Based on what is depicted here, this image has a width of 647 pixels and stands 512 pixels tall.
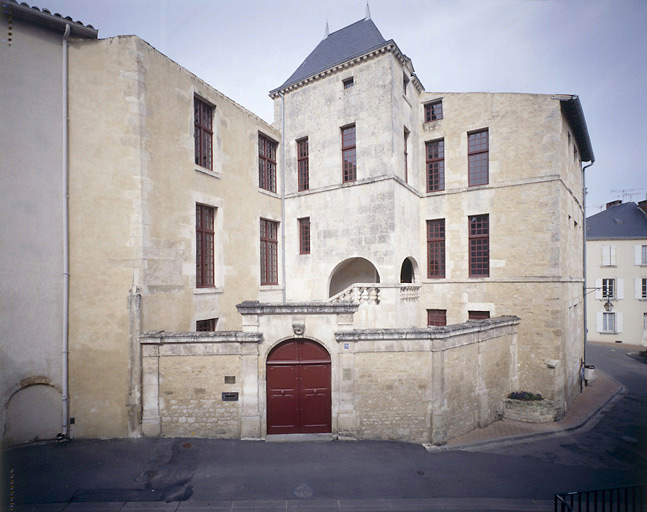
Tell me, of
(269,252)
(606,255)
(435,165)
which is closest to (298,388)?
(269,252)

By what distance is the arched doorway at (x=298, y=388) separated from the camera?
852 centimetres

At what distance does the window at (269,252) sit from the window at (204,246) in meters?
2.90

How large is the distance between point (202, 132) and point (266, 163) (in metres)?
3.58

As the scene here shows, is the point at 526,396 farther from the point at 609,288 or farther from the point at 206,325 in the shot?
the point at 609,288

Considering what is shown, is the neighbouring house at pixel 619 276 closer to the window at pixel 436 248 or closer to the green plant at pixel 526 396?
the green plant at pixel 526 396

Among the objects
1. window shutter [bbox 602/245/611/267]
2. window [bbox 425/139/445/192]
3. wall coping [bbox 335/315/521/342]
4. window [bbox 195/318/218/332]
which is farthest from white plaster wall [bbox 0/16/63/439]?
window shutter [bbox 602/245/611/267]

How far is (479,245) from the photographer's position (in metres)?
13.5

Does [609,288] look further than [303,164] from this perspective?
Yes

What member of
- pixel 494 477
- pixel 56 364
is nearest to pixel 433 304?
pixel 494 477

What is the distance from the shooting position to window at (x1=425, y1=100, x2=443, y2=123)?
47.7 ft

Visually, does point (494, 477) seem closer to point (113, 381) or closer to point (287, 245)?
point (113, 381)

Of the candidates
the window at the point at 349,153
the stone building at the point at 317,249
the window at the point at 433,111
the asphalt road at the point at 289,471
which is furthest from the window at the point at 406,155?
the asphalt road at the point at 289,471

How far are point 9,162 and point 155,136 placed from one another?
3.29 m

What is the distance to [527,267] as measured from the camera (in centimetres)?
1225
